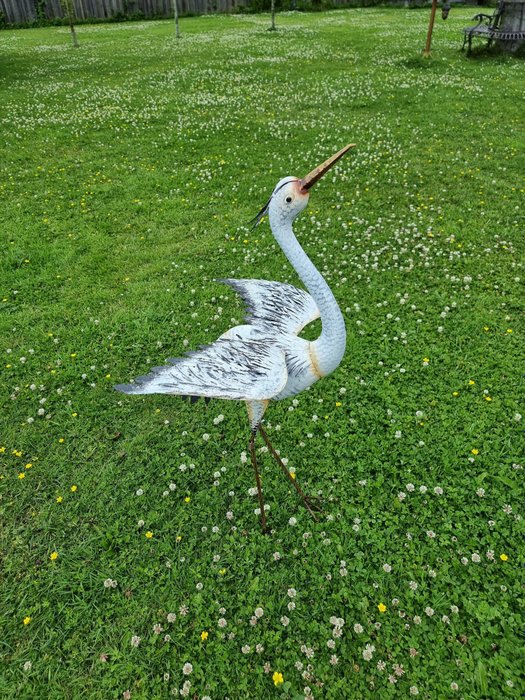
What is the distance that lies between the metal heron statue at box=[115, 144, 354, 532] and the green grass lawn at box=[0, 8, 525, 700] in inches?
30.7

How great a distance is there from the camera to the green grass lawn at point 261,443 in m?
3.54

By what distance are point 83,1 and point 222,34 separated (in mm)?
14006

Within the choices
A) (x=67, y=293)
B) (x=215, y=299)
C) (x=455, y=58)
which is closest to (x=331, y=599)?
(x=215, y=299)

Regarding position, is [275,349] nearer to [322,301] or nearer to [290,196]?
[322,301]

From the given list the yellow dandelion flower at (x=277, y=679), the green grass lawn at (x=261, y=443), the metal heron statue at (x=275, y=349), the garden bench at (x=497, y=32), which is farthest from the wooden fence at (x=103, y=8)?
the yellow dandelion flower at (x=277, y=679)

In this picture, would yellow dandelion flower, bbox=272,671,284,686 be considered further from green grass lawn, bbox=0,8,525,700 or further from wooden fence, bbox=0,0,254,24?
wooden fence, bbox=0,0,254,24

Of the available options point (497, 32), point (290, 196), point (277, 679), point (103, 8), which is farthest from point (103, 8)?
point (277, 679)

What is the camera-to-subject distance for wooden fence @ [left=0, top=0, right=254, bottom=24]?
3191 centimetres

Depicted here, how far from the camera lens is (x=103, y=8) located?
3344 cm

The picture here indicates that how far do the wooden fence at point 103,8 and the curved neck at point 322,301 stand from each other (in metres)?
39.5

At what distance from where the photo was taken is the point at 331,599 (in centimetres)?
378

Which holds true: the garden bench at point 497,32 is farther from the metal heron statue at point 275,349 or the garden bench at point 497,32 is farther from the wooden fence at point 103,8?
the wooden fence at point 103,8

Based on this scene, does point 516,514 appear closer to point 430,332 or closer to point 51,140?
point 430,332

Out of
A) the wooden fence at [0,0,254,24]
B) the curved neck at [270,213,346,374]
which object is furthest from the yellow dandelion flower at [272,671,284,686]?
the wooden fence at [0,0,254,24]
